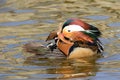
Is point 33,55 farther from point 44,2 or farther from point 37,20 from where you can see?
point 44,2

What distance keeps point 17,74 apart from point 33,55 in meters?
1.04

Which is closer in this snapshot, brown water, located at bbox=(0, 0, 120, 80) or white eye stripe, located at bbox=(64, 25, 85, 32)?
brown water, located at bbox=(0, 0, 120, 80)

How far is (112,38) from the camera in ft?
29.5

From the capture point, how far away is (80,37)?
776 centimetres

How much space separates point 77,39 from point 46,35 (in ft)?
4.96

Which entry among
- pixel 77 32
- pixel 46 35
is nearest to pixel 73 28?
pixel 77 32

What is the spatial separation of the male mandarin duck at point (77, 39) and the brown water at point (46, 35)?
0.16 m

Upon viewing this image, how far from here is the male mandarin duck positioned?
7773 mm

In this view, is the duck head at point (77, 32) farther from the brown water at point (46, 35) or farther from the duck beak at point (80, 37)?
the brown water at point (46, 35)

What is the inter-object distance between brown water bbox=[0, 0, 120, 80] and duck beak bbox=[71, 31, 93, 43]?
0.33 meters

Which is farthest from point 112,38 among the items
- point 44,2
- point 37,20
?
point 44,2

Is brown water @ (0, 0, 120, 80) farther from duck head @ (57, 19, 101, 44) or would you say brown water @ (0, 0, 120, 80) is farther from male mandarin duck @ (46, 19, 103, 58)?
duck head @ (57, 19, 101, 44)

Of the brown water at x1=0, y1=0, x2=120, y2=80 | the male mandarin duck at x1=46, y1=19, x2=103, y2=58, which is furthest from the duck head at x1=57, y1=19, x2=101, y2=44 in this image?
the brown water at x1=0, y1=0, x2=120, y2=80

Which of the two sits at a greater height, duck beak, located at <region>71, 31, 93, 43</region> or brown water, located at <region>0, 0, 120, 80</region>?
duck beak, located at <region>71, 31, 93, 43</region>
